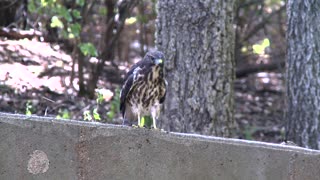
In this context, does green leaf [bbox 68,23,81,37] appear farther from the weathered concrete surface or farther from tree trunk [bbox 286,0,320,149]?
the weathered concrete surface

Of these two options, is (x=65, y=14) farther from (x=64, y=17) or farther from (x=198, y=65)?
(x=198, y=65)

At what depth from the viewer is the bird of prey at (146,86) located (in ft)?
18.5

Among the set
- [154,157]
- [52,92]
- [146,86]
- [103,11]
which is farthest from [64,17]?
[154,157]

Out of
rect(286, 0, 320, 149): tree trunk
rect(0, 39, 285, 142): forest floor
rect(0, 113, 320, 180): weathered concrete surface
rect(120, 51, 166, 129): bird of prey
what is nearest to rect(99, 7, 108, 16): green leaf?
rect(0, 39, 285, 142): forest floor

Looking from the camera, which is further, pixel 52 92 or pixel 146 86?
pixel 52 92

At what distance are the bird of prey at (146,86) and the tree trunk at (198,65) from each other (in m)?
1.21

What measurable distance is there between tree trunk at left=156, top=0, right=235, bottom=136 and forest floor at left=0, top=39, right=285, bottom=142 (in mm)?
1603

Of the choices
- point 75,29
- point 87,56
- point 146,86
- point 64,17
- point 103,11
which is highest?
point 103,11

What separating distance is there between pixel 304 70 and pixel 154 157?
362 cm

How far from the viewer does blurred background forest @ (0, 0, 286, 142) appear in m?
9.09

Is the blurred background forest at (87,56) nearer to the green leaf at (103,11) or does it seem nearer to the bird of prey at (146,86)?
the green leaf at (103,11)

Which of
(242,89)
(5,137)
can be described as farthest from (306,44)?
(242,89)

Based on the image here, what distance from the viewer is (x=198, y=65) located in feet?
23.4

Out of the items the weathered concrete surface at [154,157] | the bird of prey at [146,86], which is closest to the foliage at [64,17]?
the bird of prey at [146,86]
